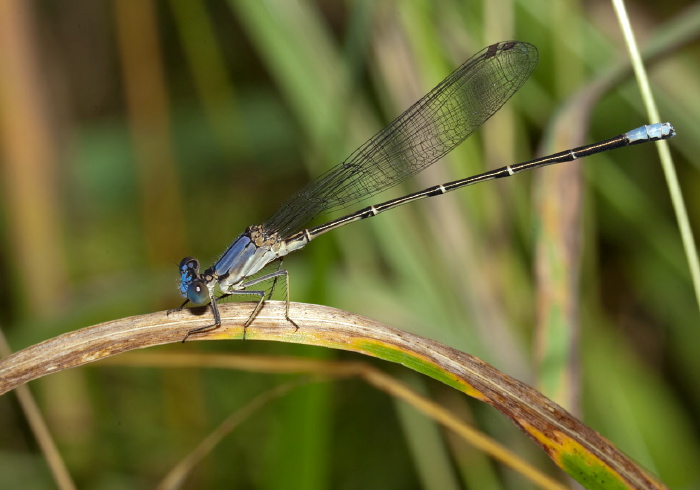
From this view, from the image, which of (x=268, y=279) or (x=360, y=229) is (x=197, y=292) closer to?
(x=268, y=279)

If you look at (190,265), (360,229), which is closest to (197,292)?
(190,265)

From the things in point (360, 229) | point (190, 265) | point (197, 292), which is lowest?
point (197, 292)

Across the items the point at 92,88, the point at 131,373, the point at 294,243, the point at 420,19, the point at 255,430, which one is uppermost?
the point at 92,88

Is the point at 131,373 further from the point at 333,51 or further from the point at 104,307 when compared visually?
the point at 333,51

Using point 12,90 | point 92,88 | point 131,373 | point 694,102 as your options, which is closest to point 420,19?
point 694,102

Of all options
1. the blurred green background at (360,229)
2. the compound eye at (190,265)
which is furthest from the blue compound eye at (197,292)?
the blurred green background at (360,229)

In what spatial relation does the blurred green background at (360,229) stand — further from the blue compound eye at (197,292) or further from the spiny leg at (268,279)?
the blue compound eye at (197,292)
